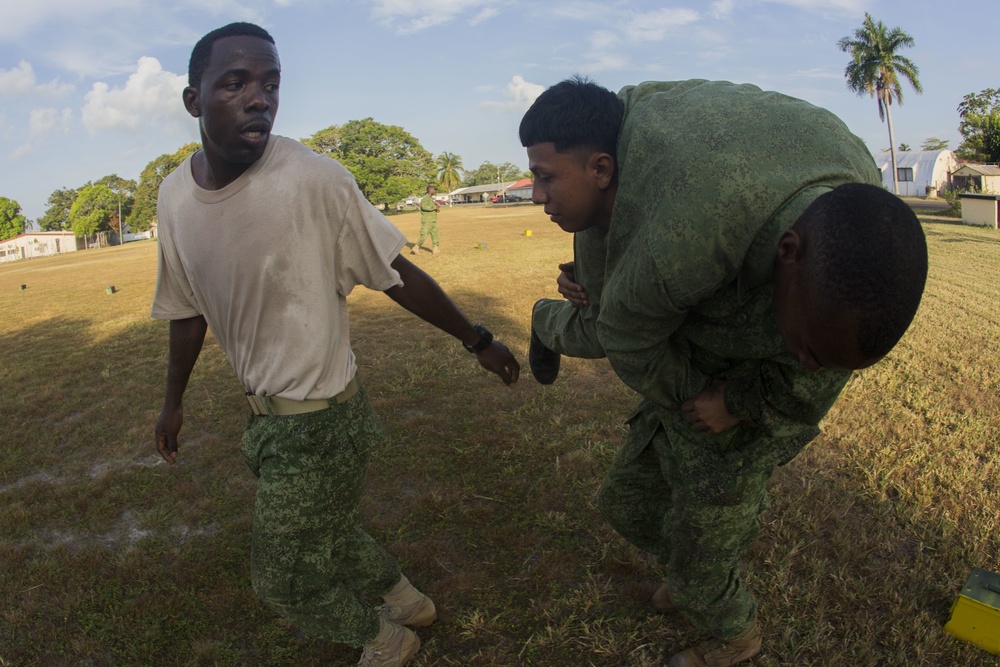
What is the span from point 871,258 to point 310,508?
169cm

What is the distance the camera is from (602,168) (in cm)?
188

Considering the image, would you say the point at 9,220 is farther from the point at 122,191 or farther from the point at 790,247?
the point at 790,247

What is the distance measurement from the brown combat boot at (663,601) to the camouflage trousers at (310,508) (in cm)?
112

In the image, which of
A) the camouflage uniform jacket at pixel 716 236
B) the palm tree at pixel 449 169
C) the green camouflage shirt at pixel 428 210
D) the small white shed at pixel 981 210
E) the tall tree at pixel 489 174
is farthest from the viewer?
the tall tree at pixel 489 174

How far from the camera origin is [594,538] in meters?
3.32

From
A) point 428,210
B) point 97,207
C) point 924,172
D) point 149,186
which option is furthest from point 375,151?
point 428,210

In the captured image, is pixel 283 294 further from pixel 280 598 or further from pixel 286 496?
pixel 280 598

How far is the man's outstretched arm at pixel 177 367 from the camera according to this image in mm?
2529

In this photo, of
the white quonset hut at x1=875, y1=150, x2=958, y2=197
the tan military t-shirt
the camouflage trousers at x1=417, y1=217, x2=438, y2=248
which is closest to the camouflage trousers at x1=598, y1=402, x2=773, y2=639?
the tan military t-shirt

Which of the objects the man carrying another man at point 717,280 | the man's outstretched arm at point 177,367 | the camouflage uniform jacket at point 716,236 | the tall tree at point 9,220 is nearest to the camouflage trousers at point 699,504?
the man carrying another man at point 717,280

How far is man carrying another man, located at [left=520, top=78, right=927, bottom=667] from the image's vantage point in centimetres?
137

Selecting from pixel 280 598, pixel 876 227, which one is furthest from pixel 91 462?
pixel 876 227

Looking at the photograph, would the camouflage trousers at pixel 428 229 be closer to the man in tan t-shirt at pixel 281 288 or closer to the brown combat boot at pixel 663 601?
the brown combat boot at pixel 663 601

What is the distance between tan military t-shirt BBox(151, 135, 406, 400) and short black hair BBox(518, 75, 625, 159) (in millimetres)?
615
